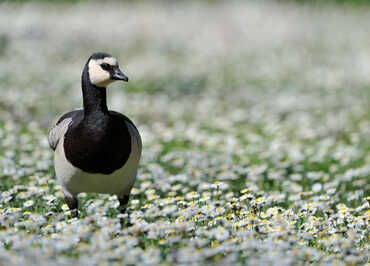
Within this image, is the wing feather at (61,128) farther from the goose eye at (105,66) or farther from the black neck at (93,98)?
the goose eye at (105,66)

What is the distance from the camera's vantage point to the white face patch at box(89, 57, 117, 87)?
4129mm

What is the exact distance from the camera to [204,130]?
9.48 metres

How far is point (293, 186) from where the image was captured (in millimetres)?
5918

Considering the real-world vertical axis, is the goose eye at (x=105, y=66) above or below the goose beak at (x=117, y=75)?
above

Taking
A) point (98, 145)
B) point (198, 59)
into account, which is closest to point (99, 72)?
point (98, 145)

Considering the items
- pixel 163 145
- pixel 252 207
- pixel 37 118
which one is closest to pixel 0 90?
pixel 37 118

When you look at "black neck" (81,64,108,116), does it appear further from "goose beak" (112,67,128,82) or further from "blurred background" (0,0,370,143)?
"blurred background" (0,0,370,143)

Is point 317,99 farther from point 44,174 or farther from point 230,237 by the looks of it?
point 230,237

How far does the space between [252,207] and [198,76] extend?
31.4 feet

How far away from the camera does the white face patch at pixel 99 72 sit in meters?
4.13

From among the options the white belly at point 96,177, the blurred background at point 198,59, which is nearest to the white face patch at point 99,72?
the white belly at point 96,177

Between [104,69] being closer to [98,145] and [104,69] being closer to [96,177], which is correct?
[98,145]

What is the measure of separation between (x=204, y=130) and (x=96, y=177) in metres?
5.48

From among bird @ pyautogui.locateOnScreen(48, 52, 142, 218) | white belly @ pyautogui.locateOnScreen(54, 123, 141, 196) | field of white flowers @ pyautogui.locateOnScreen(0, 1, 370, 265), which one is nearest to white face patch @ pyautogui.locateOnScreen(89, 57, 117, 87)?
bird @ pyautogui.locateOnScreen(48, 52, 142, 218)
